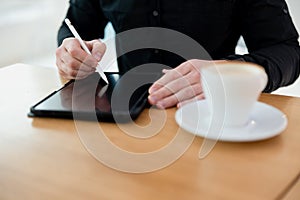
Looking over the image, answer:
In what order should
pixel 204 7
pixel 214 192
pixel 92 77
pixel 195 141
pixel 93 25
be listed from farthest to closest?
pixel 93 25, pixel 204 7, pixel 92 77, pixel 195 141, pixel 214 192

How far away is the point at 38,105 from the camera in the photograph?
74 centimetres

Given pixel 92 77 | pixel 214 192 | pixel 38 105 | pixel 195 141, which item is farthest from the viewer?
pixel 92 77

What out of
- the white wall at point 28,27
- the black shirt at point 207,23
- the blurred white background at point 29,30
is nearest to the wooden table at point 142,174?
the black shirt at point 207,23

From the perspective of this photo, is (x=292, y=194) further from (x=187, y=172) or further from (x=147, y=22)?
(x=147, y=22)

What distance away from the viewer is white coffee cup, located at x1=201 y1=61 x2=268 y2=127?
22.9 inches

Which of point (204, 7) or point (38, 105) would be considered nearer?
point (38, 105)

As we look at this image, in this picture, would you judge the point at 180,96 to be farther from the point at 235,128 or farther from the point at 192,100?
the point at 235,128

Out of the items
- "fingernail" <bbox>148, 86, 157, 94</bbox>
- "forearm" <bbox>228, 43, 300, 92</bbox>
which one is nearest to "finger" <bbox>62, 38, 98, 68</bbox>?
"fingernail" <bbox>148, 86, 157, 94</bbox>

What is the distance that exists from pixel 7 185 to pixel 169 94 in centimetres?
Answer: 32

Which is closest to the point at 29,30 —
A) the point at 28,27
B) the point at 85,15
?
the point at 28,27

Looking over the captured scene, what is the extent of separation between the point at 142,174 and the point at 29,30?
1.73 meters

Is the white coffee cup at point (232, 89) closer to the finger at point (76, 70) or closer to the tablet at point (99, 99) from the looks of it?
the tablet at point (99, 99)

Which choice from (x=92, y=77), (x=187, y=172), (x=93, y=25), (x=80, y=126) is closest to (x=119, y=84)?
(x=92, y=77)

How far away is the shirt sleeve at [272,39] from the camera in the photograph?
2.88 feet
